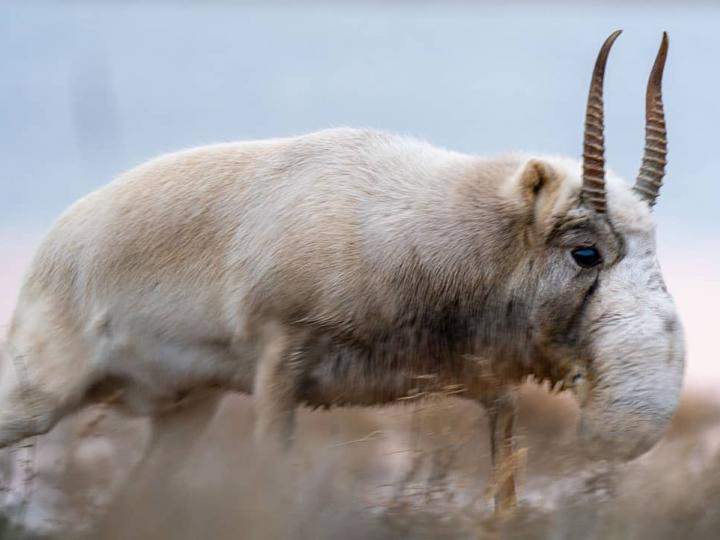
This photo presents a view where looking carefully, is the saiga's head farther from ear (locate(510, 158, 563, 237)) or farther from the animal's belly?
the animal's belly

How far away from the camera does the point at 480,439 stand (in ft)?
16.4

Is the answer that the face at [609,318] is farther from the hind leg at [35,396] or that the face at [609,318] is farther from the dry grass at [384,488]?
the hind leg at [35,396]

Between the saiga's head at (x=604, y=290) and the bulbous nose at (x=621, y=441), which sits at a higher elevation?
the saiga's head at (x=604, y=290)

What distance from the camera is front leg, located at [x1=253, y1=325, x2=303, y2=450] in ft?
18.4

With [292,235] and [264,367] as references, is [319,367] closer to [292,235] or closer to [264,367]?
[264,367]

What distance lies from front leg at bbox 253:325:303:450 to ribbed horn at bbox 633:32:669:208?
5.41ft

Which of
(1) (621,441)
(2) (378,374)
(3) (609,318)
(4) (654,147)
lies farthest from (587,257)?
(2) (378,374)

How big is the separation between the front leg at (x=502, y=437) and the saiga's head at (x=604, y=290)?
A: 10.7 inches

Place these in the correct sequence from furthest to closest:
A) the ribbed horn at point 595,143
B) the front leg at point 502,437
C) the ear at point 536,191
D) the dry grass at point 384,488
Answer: the ear at point 536,191 → the ribbed horn at point 595,143 → the front leg at point 502,437 → the dry grass at point 384,488

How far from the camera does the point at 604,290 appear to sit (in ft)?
17.2

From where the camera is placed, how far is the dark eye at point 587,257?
209 inches

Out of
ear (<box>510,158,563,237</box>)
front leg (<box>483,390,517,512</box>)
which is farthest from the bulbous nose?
ear (<box>510,158,563,237</box>)

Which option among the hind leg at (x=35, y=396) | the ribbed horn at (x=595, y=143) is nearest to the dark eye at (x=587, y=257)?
the ribbed horn at (x=595, y=143)

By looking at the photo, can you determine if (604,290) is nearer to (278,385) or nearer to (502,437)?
(502,437)
